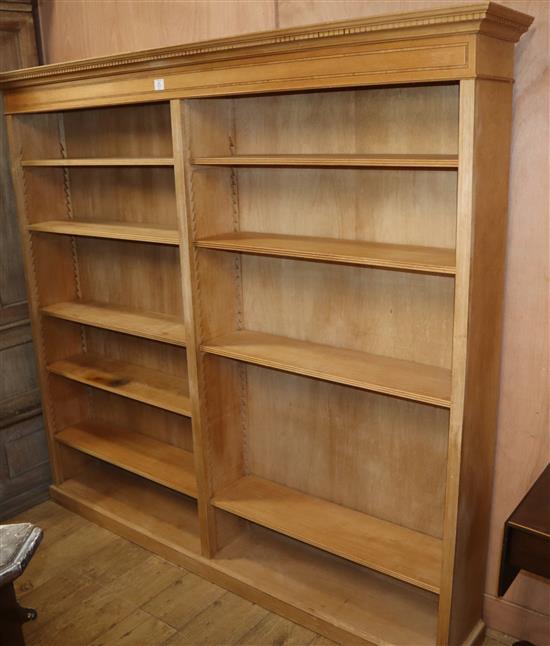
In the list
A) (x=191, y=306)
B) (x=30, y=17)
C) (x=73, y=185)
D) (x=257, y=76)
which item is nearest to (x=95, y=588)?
(x=191, y=306)

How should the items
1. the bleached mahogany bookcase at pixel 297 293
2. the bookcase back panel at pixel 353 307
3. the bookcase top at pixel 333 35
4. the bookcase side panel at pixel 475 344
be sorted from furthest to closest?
the bookcase back panel at pixel 353 307
the bleached mahogany bookcase at pixel 297 293
the bookcase side panel at pixel 475 344
the bookcase top at pixel 333 35

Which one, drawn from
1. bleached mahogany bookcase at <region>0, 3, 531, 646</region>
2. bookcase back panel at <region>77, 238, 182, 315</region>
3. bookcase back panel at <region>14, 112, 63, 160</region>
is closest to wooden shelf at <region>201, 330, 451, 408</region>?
bleached mahogany bookcase at <region>0, 3, 531, 646</region>

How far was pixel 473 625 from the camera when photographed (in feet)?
7.72

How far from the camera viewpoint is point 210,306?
2.54 meters

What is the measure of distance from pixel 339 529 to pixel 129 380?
1.17 meters

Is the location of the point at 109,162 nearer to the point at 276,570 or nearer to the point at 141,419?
the point at 141,419

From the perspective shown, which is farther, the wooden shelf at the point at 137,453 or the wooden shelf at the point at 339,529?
the wooden shelf at the point at 137,453

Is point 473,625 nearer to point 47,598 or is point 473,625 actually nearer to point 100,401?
point 47,598

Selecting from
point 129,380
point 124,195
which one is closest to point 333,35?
point 124,195

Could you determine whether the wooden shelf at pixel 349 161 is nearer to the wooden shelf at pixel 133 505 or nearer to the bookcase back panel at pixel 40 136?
the bookcase back panel at pixel 40 136

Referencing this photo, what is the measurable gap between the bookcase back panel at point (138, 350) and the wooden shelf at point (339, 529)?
627mm

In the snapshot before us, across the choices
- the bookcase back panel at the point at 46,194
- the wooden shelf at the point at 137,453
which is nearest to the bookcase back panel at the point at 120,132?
the bookcase back panel at the point at 46,194

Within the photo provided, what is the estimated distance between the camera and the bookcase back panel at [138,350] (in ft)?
10.1

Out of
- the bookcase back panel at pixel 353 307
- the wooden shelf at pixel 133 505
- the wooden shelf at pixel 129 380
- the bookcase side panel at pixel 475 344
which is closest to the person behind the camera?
the bookcase side panel at pixel 475 344
